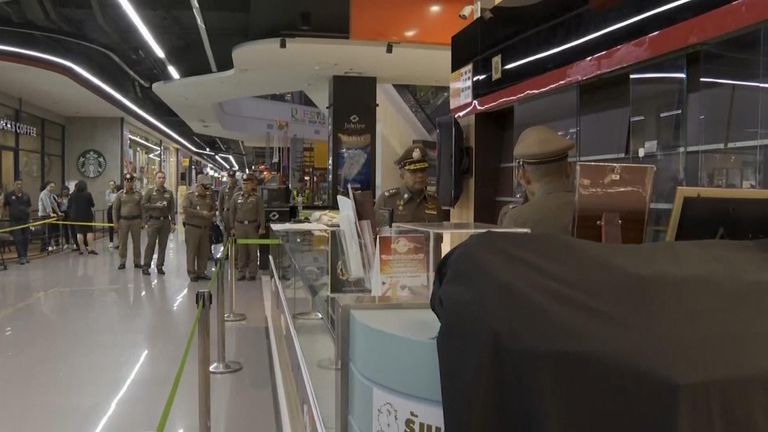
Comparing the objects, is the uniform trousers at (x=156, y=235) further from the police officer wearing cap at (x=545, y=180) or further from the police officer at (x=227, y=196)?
the police officer wearing cap at (x=545, y=180)

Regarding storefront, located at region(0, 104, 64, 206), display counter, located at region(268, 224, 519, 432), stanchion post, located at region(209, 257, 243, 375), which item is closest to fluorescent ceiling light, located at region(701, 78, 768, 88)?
display counter, located at region(268, 224, 519, 432)

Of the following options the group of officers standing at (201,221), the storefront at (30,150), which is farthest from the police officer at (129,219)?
the storefront at (30,150)

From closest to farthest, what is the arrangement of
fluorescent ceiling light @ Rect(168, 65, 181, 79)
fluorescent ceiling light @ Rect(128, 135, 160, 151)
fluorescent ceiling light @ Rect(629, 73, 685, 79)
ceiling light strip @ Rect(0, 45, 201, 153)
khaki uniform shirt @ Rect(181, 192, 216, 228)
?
fluorescent ceiling light @ Rect(629, 73, 685, 79)
khaki uniform shirt @ Rect(181, 192, 216, 228)
ceiling light strip @ Rect(0, 45, 201, 153)
fluorescent ceiling light @ Rect(168, 65, 181, 79)
fluorescent ceiling light @ Rect(128, 135, 160, 151)

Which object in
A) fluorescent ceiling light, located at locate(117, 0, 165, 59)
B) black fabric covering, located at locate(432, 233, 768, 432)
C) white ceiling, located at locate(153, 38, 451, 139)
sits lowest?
black fabric covering, located at locate(432, 233, 768, 432)

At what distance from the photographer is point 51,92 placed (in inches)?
572

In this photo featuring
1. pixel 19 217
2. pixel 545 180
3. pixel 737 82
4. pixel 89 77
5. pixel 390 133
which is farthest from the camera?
pixel 89 77

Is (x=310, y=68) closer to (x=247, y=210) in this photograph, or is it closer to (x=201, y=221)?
(x=247, y=210)

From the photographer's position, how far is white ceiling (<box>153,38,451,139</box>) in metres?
9.00

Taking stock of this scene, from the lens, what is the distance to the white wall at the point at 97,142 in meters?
19.3

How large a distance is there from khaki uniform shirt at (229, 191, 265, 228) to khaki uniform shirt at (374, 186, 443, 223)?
16.1 ft

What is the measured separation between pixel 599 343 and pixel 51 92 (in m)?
16.3

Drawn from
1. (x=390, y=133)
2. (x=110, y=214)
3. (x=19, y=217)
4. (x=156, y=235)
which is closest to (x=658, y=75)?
(x=156, y=235)

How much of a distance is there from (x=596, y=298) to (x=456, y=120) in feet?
18.3

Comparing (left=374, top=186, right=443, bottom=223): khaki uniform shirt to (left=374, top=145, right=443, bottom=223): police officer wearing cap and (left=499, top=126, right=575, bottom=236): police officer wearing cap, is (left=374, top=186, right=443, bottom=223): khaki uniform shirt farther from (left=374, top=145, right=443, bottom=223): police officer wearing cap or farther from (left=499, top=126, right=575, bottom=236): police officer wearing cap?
(left=499, top=126, right=575, bottom=236): police officer wearing cap
